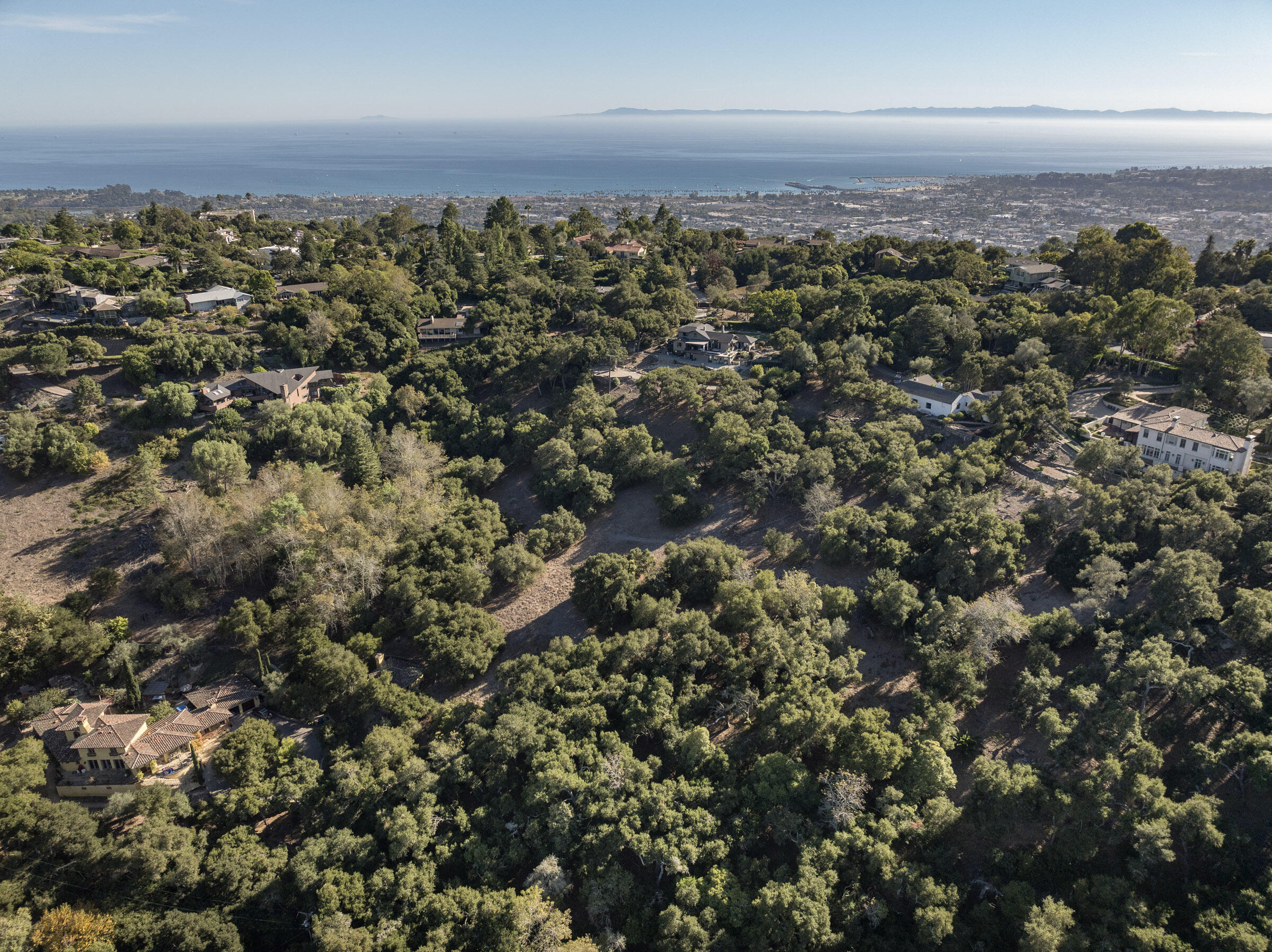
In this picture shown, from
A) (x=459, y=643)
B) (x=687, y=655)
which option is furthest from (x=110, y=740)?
(x=687, y=655)

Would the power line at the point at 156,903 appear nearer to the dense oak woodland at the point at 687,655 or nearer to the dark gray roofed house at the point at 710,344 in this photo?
the dense oak woodland at the point at 687,655

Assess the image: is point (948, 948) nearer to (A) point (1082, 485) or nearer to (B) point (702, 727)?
(B) point (702, 727)

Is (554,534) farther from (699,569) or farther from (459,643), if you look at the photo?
(459,643)

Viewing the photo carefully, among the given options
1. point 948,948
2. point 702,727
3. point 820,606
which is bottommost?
point 948,948

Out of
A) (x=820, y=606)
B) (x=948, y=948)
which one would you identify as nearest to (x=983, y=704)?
(x=820, y=606)

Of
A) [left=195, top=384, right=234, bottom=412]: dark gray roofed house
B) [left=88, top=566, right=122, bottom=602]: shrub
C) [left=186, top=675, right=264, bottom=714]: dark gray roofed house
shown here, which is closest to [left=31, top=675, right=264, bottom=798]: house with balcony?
[left=186, top=675, right=264, bottom=714]: dark gray roofed house

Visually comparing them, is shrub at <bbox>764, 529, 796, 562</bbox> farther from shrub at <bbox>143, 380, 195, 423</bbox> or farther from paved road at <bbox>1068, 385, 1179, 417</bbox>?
shrub at <bbox>143, 380, 195, 423</bbox>

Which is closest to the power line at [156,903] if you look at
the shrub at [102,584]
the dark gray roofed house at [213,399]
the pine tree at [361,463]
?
the shrub at [102,584]

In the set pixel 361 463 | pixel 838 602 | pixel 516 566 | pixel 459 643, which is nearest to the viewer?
pixel 459 643

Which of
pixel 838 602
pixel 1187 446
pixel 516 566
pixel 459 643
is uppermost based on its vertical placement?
pixel 1187 446
